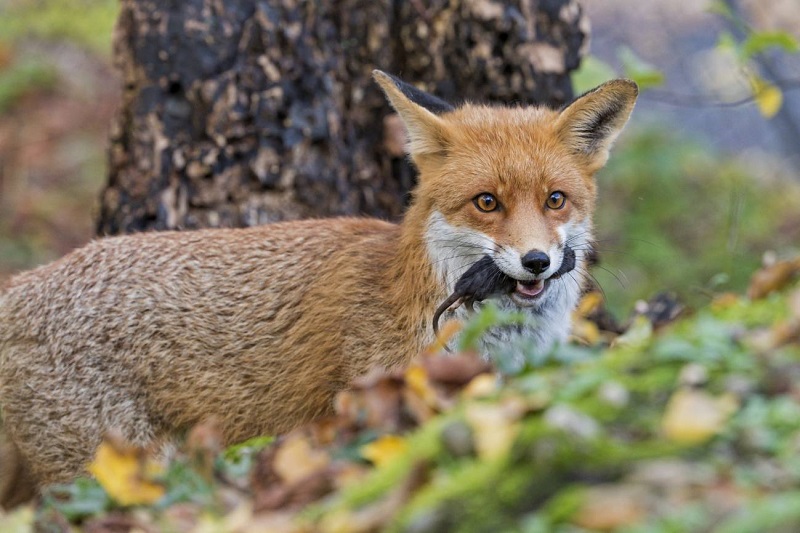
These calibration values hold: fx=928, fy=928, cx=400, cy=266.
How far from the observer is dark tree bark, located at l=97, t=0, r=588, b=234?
25.3ft

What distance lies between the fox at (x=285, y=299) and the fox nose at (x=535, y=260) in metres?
0.29

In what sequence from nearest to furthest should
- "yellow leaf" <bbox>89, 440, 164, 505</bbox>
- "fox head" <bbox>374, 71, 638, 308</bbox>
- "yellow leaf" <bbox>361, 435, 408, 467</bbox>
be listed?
"yellow leaf" <bbox>361, 435, 408, 467</bbox> → "yellow leaf" <bbox>89, 440, 164, 505</bbox> → "fox head" <bbox>374, 71, 638, 308</bbox>

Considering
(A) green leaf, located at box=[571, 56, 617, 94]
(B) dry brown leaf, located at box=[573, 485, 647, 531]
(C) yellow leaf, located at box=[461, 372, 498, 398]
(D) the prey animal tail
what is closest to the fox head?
(D) the prey animal tail

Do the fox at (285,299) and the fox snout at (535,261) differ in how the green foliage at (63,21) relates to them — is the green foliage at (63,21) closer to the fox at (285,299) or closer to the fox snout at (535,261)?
the fox at (285,299)

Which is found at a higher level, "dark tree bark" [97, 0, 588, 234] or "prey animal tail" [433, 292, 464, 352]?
"dark tree bark" [97, 0, 588, 234]

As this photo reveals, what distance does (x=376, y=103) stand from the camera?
8289 millimetres

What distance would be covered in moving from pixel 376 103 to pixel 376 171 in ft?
1.98

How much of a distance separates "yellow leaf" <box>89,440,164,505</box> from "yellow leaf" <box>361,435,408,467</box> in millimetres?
868

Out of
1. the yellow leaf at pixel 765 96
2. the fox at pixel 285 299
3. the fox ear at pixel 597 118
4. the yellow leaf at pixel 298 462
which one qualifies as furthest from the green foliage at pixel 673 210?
the yellow leaf at pixel 298 462

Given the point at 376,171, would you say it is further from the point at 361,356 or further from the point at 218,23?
the point at 361,356

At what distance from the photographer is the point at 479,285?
18.5ft

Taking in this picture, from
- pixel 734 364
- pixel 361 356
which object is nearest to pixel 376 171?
pixel 361 356

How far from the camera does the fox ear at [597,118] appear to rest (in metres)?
6.02

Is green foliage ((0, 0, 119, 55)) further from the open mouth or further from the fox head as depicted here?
the open mouth
